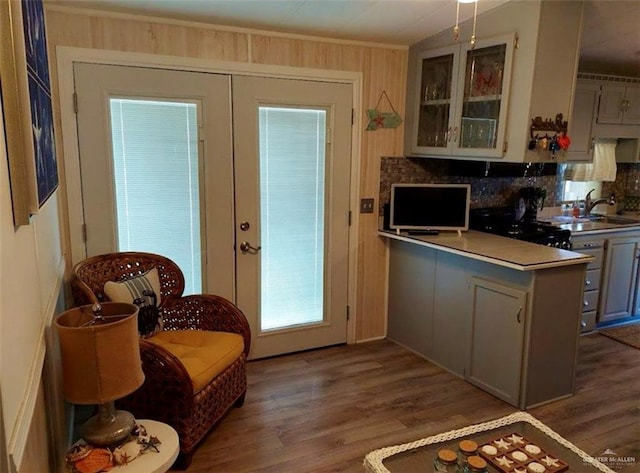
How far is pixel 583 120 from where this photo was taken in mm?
4164

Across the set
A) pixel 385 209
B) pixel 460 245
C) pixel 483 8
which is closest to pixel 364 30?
pixel 483 8

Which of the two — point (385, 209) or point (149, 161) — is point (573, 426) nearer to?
point (385, 209)

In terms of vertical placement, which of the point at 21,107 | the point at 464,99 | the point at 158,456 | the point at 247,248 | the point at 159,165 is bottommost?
the point at 158,456

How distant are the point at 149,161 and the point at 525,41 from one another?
240 centimetres

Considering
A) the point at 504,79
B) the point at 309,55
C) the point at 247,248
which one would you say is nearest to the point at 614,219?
the point at 504,79

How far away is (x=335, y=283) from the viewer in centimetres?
373

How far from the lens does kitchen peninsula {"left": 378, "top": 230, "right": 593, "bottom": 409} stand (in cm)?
281

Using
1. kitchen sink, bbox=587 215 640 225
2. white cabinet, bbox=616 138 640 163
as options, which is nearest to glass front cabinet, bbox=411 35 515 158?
kitchen sink, bbox=587 215 640 225

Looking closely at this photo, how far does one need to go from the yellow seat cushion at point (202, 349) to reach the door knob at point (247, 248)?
0.72m

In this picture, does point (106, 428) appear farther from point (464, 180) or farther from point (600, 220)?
point (600, 220)

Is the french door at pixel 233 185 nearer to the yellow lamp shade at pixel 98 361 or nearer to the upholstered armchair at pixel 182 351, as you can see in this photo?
the upholstered armchair at pixel 182 351

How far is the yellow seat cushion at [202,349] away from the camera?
2.37 metres

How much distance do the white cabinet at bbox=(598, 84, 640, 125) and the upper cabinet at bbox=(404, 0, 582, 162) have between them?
62.9 inches

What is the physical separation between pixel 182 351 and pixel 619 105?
14.1ft
